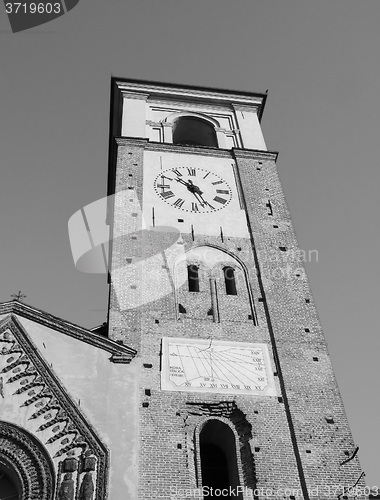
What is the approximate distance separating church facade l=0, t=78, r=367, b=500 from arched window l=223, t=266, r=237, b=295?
0.11 feet

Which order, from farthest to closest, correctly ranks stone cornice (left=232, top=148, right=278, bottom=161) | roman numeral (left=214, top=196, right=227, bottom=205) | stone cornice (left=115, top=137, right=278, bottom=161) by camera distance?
stone cornice (left=232, top=148, right=278, bottom=161)
stone cornice (left=115, top=137, right=278, bottom=161)
roman numeral (left=214, top=196, right=227, bottom=205)

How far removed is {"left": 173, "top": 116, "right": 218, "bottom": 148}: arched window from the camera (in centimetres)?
2156

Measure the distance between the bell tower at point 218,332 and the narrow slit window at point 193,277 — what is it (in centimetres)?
3

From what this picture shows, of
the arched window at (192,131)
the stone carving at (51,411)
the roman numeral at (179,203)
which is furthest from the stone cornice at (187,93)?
the stone carving at (51,411)

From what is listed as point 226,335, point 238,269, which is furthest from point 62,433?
point 238,269

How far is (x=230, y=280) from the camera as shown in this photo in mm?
15266

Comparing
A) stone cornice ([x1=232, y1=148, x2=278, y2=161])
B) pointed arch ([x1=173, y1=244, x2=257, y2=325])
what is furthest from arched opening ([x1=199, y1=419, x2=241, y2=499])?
stone cornice ([x1=232, y1=148, x2=278, y2=161])

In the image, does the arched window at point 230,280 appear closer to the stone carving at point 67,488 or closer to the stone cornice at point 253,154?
the stone cornice at point 253,154

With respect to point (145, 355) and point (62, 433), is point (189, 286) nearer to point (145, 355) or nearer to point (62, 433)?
point (145, 355)

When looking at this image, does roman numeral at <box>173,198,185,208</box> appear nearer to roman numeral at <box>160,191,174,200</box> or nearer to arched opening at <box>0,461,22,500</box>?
roman numeral at <box>160,191,174,200</box>

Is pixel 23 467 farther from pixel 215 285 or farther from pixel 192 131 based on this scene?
pixel 192 131

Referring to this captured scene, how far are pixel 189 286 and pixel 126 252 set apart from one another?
1.75 m

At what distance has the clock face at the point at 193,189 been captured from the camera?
56.4 ft

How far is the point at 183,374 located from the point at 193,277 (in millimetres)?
3199
